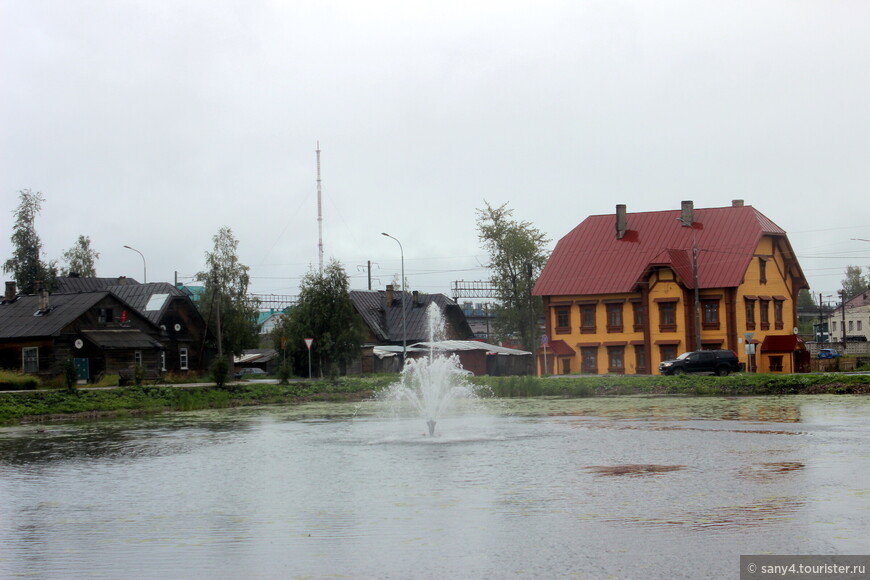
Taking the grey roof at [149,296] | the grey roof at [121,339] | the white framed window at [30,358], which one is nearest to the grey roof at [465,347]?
the grey roof at [149,296]

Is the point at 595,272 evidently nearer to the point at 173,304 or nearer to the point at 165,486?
the point at 173,304

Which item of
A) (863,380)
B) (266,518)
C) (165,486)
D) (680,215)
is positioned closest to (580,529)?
(266,518)

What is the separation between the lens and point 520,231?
92625 millimetres

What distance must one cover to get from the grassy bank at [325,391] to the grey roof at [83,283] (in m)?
38.5

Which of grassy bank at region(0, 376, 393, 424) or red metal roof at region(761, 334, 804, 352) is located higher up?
red metal roof at region(761, 334, 804, 352)

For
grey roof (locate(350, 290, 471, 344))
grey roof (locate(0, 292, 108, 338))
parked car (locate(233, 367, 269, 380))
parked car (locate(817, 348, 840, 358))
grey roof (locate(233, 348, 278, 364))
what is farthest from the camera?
grey roof (locate(233, 348, 278, 364))

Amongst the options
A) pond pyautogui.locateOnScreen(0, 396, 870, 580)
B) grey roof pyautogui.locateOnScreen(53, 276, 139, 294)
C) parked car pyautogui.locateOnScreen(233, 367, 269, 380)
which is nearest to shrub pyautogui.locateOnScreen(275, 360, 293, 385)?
parked car pyautogui.locateOnScreen(233, 367, 269, 380)

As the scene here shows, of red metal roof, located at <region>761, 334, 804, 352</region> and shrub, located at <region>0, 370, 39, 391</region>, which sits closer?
shrub, located at <region>0, 370, 39, 391</region>

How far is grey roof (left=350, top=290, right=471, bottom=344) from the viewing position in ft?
306

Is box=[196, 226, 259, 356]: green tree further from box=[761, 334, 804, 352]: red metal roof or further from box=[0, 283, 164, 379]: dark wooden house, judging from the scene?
box=[761, 334, 804, 352]: red metal roof

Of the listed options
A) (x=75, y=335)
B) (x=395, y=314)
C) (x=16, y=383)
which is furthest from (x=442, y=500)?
(x=395, y=314)

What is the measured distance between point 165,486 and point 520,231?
245ft

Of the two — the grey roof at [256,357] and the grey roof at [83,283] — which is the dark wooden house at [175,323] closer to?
the grey roof at [83,283]

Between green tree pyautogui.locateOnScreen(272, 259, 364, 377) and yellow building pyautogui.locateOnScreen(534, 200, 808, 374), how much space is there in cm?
1544
